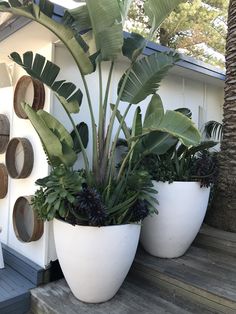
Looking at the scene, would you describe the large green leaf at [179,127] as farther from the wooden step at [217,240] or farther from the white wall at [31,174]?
the wooden step at [217,240]

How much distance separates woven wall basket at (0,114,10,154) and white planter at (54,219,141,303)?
1520 millimetres

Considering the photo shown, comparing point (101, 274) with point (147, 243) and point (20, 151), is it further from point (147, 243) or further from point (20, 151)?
point (20, 151)

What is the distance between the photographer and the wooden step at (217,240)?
3.64m

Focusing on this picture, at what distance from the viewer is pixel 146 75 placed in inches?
116

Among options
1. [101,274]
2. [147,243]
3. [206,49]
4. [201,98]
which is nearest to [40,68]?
[101,274]

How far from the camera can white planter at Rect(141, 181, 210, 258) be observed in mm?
3432

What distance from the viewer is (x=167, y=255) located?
3.58m

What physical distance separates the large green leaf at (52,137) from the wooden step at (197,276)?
1441 millimetres

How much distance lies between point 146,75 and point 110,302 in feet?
6.92

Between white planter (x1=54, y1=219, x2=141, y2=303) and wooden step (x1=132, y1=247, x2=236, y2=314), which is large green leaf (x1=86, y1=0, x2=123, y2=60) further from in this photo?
wooden step (x1=132, y1=247, x2=236, y2=314)

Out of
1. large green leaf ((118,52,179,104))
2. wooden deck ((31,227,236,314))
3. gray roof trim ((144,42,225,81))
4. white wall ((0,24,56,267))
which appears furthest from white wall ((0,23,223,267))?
large green leaf ((118,52,179,104))

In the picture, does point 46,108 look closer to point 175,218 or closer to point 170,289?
point 175,218

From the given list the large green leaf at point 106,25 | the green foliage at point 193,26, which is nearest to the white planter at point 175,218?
the large green leaf at point 106,25

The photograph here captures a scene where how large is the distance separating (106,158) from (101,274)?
105 centimetres
